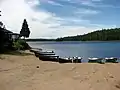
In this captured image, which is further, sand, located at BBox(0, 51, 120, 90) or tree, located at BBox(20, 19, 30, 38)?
tree, located at BBox(20, 19, 30, 38)

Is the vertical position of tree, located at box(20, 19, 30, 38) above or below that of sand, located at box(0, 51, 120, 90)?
above

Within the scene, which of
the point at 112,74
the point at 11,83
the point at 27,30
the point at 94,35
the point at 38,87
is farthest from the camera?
the point at 94,35

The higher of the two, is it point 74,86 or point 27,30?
point 27,30

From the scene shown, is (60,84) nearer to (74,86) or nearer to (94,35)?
(74,86)

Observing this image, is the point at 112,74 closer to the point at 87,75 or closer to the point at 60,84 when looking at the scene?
the point at 87,75

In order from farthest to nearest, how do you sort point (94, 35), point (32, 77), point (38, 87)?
1. point (94, 35)
2. point (32, 77)
3. point (38, 87)

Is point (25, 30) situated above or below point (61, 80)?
above

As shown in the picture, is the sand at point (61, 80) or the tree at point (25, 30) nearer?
the sand at point (61, 80)

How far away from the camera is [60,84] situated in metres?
11.1

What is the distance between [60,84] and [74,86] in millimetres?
630

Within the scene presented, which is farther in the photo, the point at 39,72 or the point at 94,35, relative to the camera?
the point at 94,35

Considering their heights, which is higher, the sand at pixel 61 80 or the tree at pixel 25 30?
the tree at pixel 25 30

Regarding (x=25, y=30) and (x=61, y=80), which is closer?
(x=61, y=80)

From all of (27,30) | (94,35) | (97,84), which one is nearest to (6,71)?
(97,84)
